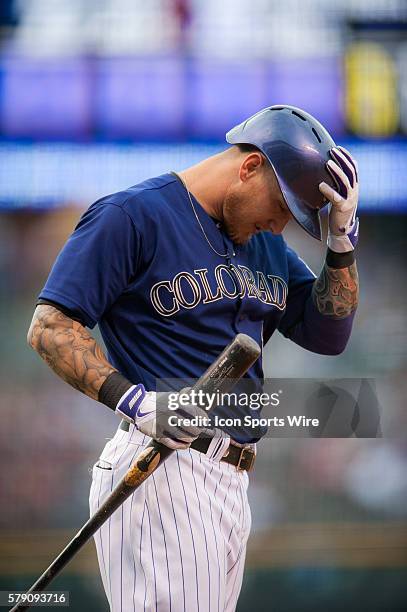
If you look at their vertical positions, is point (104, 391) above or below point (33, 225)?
above

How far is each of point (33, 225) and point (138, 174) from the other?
1.91 feet

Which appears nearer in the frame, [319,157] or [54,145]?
[319,157]

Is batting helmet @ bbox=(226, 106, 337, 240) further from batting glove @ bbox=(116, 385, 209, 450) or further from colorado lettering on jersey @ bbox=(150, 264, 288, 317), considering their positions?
batting glove @ bbox=(116, 385, 209, 450)

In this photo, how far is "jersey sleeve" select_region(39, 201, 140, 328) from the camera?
1.91 metres

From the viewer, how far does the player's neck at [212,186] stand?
83.5 inches

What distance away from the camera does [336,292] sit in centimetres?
227

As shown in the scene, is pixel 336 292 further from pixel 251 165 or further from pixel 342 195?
pixel 251 165

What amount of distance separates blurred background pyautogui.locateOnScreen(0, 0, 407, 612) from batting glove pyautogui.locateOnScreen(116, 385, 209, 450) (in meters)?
2.72

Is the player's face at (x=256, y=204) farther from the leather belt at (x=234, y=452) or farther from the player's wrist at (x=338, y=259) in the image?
the leather belt at (x=234, y=452)

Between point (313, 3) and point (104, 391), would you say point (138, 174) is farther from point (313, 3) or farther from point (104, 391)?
point (104, 391)

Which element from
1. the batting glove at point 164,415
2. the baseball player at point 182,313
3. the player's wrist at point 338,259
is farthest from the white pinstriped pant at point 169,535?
the player's wrist at point 338,259

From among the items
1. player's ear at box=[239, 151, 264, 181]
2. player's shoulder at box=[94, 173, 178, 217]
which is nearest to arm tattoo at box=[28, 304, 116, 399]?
player's shoulder at box=[94, 173, 178, 217]

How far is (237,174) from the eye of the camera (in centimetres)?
211

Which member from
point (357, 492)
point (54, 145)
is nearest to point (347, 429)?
point (357, 492)
